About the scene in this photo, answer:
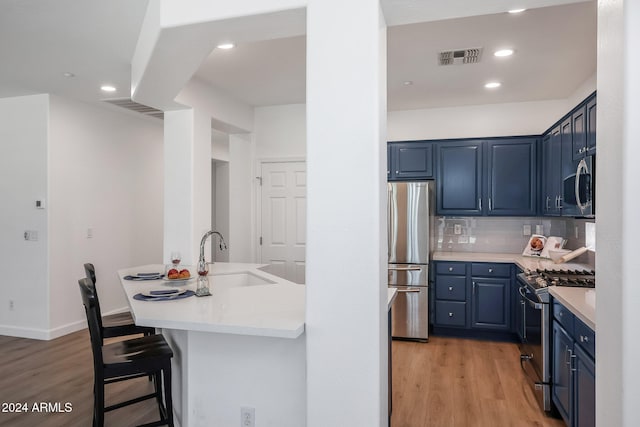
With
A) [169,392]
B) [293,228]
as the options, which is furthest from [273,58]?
[169,392]

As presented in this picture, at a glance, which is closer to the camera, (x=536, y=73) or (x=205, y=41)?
(x=205, y=41)

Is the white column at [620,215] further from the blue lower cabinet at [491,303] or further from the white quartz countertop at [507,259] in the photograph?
the blue lower cabinet at [491,303]

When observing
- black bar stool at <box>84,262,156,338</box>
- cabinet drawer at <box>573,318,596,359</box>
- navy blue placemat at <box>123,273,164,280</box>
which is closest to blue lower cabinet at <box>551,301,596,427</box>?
cabinet drawer at <box>573,318,596,359</box>

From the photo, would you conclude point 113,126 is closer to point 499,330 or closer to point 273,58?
point 273,58

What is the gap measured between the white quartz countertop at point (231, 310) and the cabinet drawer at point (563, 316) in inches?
40.2

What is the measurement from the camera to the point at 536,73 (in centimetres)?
393

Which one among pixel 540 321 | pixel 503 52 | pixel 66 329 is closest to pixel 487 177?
pixel 503 52

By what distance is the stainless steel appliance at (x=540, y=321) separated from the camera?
289 centimetres

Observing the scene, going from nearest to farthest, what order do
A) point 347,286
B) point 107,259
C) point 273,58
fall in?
point 347,286 < point 273,58 < point 107,259

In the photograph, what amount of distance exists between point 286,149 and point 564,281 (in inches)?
134

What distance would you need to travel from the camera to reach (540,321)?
9.79 ft

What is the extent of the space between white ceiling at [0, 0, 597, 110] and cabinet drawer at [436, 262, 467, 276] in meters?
1.86

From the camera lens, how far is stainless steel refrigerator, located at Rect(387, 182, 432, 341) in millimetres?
4598

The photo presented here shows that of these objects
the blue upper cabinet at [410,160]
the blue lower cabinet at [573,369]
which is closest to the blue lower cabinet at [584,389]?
the blue lower cabinet at [573,369]
